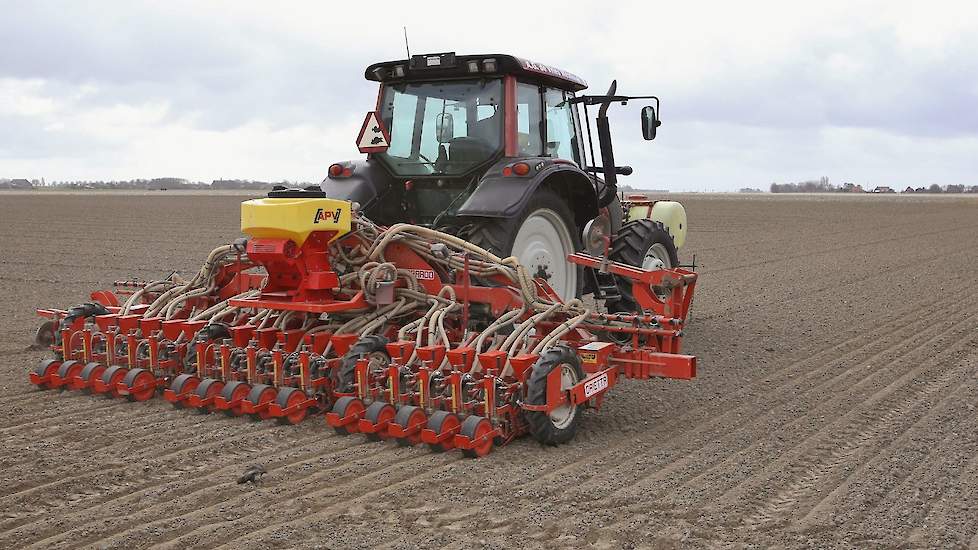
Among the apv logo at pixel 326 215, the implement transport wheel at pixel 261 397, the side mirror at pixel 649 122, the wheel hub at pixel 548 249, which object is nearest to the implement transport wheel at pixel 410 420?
the implement transport wheel at pixel 261 397

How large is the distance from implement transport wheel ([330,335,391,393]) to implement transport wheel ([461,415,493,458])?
27.6 inches

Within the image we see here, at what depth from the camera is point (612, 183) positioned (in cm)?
754

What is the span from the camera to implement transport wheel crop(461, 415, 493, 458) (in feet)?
14.9

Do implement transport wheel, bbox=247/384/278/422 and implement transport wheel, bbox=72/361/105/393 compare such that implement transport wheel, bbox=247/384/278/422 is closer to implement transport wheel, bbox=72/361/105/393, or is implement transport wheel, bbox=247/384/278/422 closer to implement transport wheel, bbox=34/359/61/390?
implement transport wheel, bbox=72/361/105/393

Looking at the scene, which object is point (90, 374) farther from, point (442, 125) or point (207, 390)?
point (442, 125)

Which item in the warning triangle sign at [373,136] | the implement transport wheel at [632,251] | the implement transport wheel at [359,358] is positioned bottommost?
the implement transport wheel at [359,358]

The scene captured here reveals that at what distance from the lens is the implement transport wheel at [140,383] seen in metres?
5.60

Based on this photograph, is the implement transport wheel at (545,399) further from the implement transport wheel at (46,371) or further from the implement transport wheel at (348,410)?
the implement transport wheel at (46,371)

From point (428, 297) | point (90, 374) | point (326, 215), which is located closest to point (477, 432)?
point (428, 297)

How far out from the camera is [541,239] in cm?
639

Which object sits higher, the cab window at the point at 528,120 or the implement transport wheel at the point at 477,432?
the cab window at the point at 528,120

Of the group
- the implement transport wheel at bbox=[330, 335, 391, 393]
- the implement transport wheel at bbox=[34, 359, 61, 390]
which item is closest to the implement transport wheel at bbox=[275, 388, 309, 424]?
the implement transport wheel at bbox=[330, 335, 391, 393]

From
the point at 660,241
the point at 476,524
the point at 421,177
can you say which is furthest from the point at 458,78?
the point at 476,524

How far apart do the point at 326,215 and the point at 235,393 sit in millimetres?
1121
